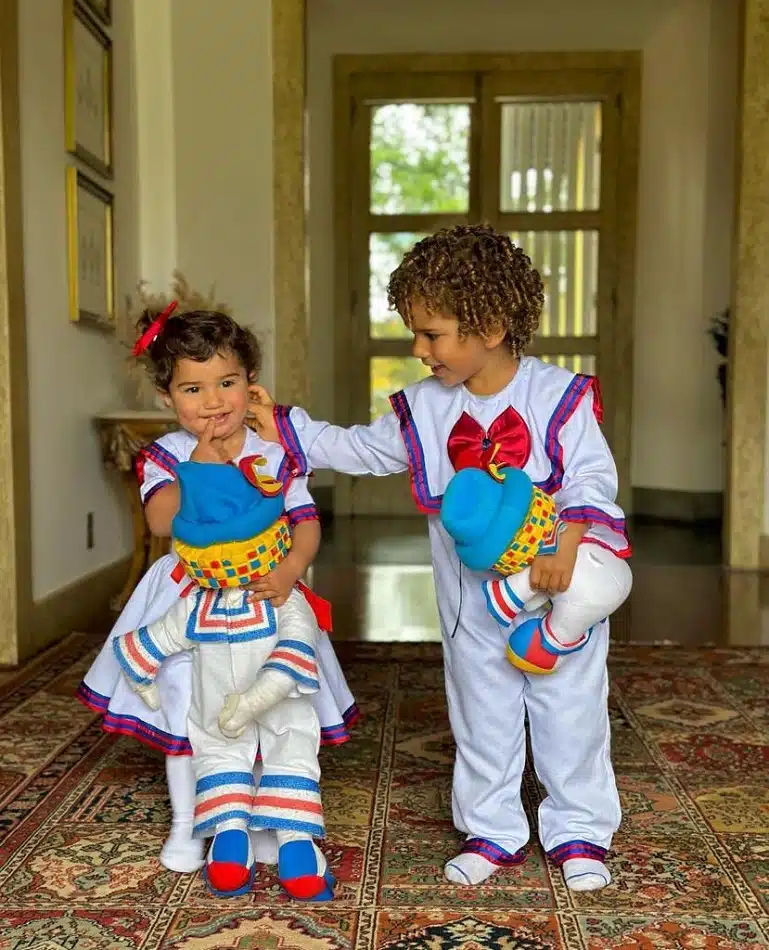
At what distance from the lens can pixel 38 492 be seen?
3.51 metres

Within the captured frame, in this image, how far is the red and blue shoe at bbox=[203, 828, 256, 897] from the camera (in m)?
1.70

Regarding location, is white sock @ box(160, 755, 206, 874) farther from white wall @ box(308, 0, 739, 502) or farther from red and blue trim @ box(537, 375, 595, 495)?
white wall @ box(308, 0, 739, 502)

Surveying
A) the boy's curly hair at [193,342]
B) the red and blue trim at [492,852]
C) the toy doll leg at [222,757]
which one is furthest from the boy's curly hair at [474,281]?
the red and blue trim at [492,852]

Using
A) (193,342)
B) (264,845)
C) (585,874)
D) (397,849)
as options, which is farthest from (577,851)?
(193,342)

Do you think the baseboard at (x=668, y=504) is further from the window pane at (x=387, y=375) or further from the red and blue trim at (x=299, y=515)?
the red and blue trim at (x=299, y=515)

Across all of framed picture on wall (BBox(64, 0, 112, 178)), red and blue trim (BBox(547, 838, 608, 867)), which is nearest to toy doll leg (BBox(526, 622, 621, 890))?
red and blue trim (BBox(547, 838, 608, 867))

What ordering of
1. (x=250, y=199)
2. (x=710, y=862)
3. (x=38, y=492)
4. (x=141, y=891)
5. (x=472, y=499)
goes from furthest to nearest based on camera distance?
(x=250, y=199) → (x=38, y=492) → (x=710, y=862) → (x=141, y=891) → (x=472, y=499)

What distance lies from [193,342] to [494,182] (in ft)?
20.3

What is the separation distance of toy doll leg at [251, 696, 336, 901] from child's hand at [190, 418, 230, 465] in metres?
0.45

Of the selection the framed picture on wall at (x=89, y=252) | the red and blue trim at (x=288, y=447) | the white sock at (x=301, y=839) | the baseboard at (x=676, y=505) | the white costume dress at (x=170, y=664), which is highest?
the framed picture on wall at (x=89, y=252)

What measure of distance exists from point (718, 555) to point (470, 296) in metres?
4.53

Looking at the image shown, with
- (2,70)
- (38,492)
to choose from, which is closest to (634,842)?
(38,492)

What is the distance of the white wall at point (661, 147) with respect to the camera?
7078 millimetres

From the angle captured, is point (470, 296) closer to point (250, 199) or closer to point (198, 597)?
point (198, 597)
